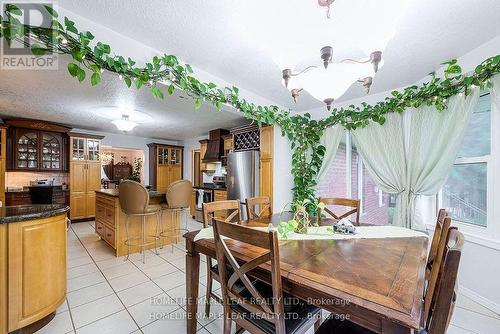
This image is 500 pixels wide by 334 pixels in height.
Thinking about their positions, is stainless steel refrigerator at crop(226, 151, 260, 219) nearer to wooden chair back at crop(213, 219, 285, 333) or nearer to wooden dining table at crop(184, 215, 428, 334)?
wooden dining table at crop(184, 215, 428, 334)

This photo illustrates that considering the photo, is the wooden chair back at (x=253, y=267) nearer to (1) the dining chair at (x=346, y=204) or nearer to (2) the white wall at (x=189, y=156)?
(1) the dining chair at (x=346, y=204)

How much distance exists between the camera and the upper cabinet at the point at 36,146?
472cm

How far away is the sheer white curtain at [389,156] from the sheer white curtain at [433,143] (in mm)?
93

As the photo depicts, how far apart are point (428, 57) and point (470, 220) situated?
1.87 m

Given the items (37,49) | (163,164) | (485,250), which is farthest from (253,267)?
(163,164)

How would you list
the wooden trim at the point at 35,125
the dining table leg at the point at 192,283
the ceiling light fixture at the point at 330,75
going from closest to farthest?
1. the ceiling light fixture at the point at 330,75
2. the dining table leg at the point at 192,283
3. the wooden trim at the point at 35,125

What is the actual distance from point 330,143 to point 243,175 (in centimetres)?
171

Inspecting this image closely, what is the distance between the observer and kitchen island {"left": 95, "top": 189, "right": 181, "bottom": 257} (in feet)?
10.7

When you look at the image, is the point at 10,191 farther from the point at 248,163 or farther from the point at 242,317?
the point at 242,317

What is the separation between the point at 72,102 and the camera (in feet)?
11.8

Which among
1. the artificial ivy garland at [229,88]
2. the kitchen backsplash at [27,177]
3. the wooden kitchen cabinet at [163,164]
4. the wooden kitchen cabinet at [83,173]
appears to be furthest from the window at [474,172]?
the kitchen backsplash at [27,177]

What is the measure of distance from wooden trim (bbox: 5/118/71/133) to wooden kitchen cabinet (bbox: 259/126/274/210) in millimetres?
4954

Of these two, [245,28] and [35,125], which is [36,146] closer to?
[35,125]

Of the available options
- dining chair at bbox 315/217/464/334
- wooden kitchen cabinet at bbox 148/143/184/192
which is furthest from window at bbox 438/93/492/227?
wooden kitchen cabinet at bbox 148/143/184/192
